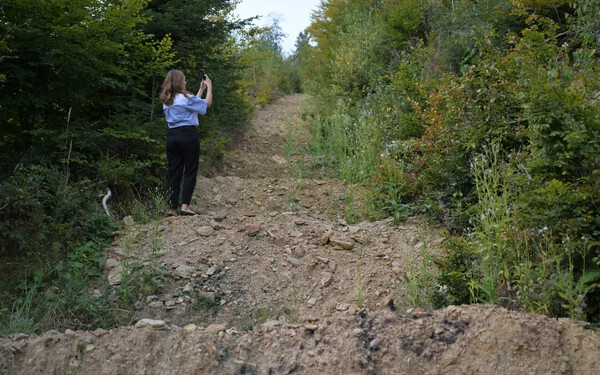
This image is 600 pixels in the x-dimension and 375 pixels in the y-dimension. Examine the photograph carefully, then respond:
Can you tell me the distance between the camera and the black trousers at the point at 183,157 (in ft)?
22.8

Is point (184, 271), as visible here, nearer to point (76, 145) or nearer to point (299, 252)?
point (299, 252)

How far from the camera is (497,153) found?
17.4ft

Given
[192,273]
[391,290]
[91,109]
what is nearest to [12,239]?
[192,273]

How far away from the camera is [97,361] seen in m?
3.55

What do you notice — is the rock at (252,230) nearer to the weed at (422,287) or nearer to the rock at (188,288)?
the rock at (188,288)

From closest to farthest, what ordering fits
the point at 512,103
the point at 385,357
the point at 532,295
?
the point at 385,357, the point at 532,295, the point at 512,103

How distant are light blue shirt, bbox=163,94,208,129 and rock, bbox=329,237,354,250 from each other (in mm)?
2434

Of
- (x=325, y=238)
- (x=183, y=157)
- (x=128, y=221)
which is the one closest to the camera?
(x=325, y=238)

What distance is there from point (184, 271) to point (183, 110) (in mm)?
2347

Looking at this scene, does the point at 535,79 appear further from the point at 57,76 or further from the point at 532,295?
the point at 57,76

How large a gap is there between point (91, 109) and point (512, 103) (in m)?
5.39

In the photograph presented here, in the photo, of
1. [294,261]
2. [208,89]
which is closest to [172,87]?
[208,89]

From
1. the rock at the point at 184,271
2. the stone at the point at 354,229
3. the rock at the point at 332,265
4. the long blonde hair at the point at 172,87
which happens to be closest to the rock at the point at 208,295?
the rock at the point at 184,271

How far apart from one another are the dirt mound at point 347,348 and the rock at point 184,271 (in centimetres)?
153
